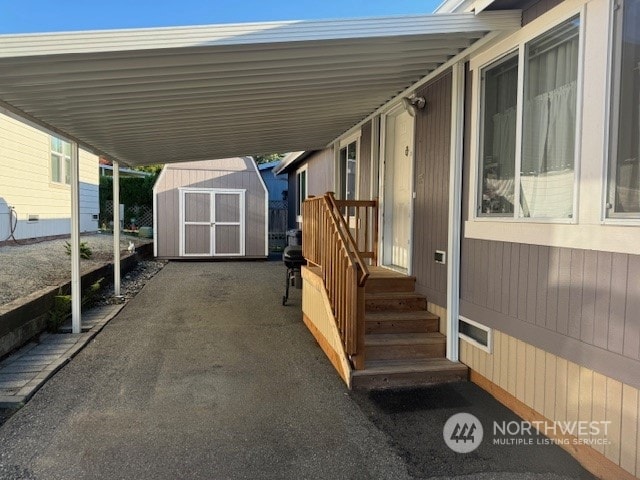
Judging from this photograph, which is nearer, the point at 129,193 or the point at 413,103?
the point at 413,103

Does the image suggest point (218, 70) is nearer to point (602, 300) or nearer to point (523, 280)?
point (523, 280)

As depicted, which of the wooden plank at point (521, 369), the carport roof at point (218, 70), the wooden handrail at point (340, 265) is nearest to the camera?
the carport roof at point (218, 70)

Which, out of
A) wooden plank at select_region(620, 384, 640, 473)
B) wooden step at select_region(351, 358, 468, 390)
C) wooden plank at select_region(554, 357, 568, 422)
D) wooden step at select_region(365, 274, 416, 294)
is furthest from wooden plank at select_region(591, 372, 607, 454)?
wooden step at select_region(365, 274, 416, 294)

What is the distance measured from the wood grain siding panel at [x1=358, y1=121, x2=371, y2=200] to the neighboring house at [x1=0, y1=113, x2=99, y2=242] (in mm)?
5216

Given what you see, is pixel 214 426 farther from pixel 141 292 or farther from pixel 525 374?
pixel 141 292

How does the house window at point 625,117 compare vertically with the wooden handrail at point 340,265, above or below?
above

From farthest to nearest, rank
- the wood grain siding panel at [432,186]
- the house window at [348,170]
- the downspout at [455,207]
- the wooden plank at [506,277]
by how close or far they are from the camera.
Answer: the house window at [348,170]
the wood grain siding panel at [432,186]
the downspout at [455,207]
the wooden plank at [506,277]

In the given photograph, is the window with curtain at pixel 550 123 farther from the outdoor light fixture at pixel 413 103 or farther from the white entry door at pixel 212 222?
the white entry door at pixel 212 222

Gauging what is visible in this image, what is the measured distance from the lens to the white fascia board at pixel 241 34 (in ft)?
8.83

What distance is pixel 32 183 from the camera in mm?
9367

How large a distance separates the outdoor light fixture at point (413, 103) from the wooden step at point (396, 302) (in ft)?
6.10

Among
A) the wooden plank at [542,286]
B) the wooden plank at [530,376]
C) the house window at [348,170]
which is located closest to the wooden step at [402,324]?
the wooden plank at [530,376]

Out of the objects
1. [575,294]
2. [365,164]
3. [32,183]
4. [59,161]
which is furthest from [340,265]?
[59,161]

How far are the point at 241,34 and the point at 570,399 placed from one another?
3037 millimetres
